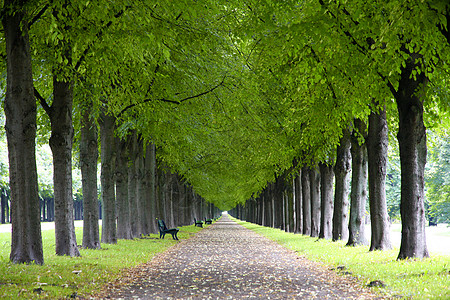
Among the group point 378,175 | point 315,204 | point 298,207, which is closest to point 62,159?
point 378,175

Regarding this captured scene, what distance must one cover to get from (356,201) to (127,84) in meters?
9.76

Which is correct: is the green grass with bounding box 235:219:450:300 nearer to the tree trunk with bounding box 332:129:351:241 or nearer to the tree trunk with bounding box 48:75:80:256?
the tree trunk with bounding box 332:129:351:241

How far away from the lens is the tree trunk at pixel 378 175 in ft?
49.1

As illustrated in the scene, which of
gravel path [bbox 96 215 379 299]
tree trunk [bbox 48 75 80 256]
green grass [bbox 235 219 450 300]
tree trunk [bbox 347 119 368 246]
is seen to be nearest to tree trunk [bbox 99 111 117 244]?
gravel path [bbox 96 215 379 299]

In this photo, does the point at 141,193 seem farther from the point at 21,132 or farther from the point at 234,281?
the point at 234,281

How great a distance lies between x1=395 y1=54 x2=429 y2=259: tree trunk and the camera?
38.3ft

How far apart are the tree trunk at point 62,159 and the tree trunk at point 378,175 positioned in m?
9.29

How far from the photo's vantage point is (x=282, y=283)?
990 centimetres

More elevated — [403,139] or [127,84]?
[127,84]

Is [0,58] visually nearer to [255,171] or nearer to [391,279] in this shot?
[391,279]

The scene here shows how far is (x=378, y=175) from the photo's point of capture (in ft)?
49.2

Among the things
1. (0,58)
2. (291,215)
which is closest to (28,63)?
(0,58)

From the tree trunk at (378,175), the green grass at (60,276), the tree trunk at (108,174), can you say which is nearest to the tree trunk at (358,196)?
the tree trunk at (378,175)

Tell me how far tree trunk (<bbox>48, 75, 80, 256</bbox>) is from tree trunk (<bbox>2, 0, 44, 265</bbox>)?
1.99 m
